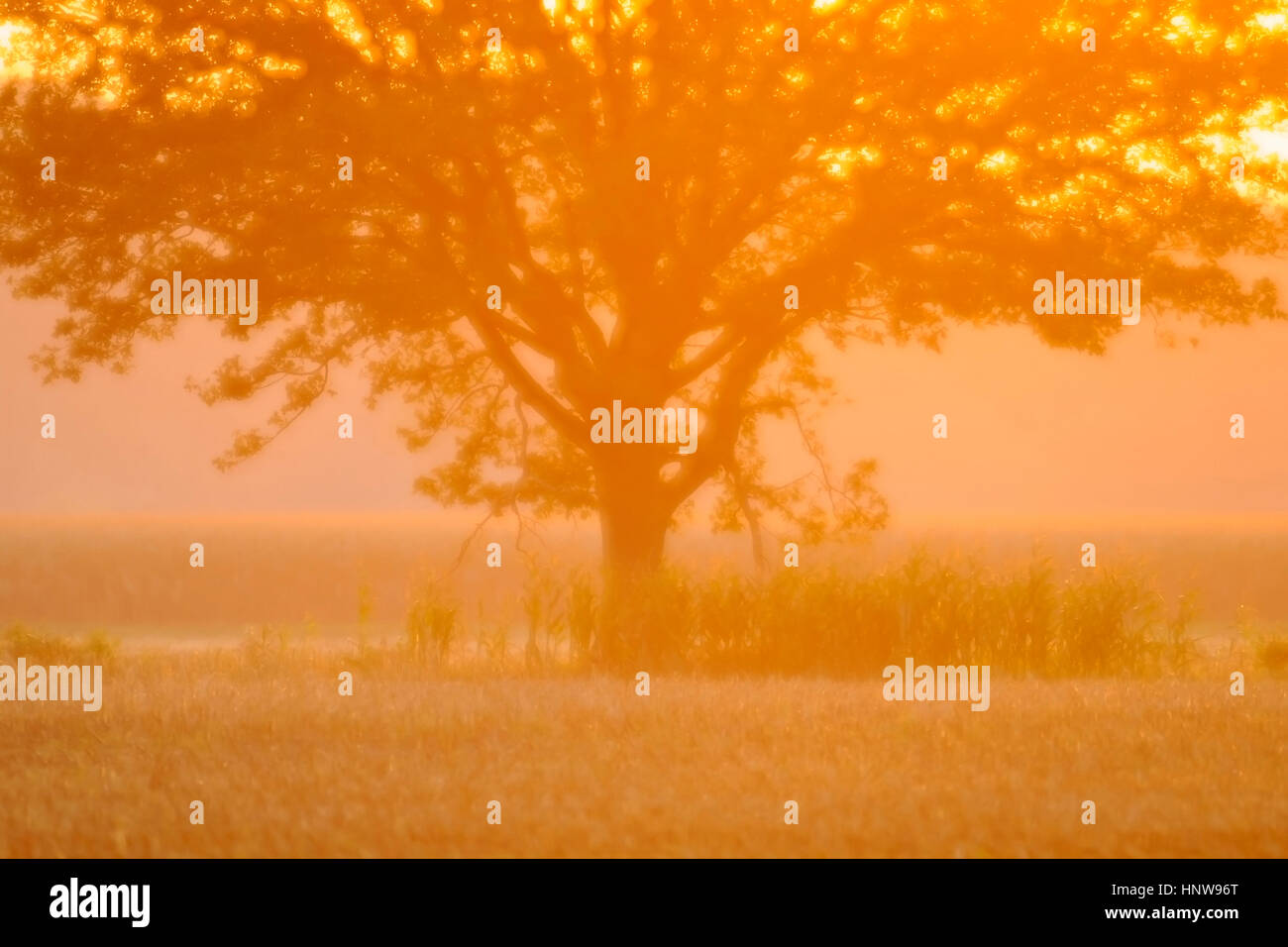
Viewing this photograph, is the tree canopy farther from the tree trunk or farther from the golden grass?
the golden grass

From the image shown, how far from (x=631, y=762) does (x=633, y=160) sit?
849 cm

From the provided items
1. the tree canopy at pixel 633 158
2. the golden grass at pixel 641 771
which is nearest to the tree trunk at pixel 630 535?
the tree canopy at pixel 633 158

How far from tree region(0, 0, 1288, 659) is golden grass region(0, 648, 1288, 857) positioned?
18.9ft

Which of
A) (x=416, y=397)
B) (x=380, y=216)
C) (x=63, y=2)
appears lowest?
(x=416, y=397)

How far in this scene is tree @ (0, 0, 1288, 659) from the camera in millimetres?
17516

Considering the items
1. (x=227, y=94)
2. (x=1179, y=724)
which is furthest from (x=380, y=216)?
(x=1179, y=724)

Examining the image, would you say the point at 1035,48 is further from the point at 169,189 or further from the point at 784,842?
the point at 784,842

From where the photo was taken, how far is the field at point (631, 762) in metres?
9.29

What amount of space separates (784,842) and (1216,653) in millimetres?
15472

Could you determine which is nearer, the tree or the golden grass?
the golden grass

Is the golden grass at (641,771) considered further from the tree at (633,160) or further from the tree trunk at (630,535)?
the tree at (633,160)

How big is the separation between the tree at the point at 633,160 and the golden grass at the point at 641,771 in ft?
18.9

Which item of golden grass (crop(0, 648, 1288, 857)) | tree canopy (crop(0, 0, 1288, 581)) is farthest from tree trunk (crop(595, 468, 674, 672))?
golden grass (crop(0, 648, 1288, 857))
